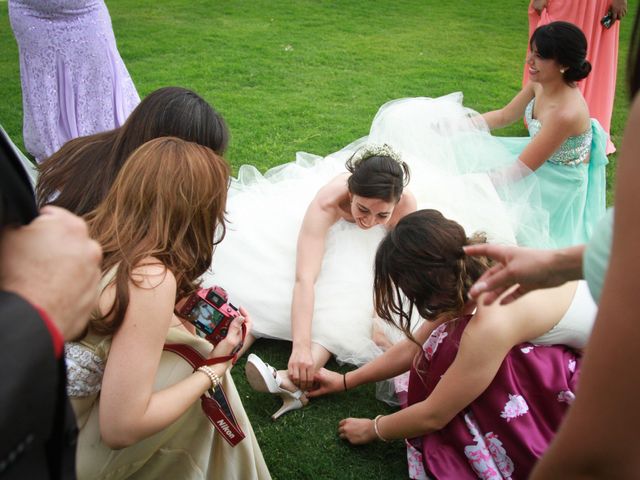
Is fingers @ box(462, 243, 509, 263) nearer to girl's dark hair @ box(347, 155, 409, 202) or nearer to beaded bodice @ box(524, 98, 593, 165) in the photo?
girl's dark hair @ box(347, 155, 409, 202)

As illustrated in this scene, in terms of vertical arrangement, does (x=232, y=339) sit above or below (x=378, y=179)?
below

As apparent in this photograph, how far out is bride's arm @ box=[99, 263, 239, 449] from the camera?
1500 millimetres

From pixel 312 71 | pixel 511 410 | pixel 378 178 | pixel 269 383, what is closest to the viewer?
pixel 511 410

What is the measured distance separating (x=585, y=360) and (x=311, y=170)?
3278 mm

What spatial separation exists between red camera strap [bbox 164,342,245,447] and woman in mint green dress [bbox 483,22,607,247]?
2417 millimetres

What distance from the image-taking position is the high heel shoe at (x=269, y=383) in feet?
8.04

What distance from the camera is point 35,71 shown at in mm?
4184

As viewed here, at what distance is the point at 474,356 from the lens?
6.15ft

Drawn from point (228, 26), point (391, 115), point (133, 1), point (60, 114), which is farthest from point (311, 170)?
point (133, 1)

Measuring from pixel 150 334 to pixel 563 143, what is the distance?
304 centimetres

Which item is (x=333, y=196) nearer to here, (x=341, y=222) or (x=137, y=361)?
(x=341, y=222)

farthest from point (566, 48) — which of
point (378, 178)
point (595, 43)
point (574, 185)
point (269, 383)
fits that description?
point (269, 383)

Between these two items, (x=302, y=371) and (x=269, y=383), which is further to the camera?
(x=302, y=371)

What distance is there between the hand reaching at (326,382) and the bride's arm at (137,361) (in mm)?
1122
